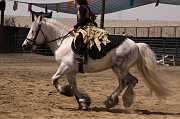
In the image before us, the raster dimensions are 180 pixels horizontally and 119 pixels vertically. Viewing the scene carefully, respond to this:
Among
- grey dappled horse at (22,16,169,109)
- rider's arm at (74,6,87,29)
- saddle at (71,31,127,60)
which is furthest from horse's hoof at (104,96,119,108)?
rider's arm at (74,6,87,29)

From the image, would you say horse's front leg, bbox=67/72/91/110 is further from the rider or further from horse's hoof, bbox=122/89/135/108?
horse's hoof, bbox=122/89/135/108

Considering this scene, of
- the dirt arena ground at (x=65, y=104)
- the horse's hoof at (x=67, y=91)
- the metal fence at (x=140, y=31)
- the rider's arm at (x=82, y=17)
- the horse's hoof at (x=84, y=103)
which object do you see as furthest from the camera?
the metal fence at (x=140, y=31)

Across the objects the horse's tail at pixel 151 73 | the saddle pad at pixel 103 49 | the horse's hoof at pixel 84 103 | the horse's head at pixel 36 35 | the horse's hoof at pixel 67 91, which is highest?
the horse's head at pixel 36 35

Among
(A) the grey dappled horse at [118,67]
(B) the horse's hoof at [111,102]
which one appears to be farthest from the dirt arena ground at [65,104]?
(A) the grey dappled horse at [118,67]

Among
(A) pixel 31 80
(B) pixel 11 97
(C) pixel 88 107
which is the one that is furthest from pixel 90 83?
(C) pixel 88 107

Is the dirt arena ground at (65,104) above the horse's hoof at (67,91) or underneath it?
underneath

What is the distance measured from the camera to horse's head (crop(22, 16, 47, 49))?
11375mm

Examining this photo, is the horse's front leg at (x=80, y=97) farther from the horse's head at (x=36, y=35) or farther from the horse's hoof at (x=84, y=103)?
the horse's head at (x=36, y=35)

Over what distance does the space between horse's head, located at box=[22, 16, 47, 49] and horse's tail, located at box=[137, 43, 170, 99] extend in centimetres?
213

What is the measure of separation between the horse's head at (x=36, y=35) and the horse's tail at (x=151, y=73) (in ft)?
6.98

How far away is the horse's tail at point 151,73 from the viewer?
10953 millimetres

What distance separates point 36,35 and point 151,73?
101 inches

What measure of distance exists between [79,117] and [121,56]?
6.14 feet

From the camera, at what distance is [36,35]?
11391 millimetres
